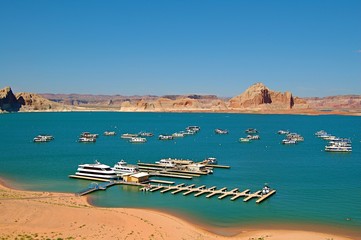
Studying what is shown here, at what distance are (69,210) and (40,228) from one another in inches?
266

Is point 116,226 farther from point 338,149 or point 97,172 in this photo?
point 338,149

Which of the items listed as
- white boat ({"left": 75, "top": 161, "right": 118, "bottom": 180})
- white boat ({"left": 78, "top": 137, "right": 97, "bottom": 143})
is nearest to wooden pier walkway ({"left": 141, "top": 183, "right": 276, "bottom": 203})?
white boat ({"left": 75, "top": 161, "right": 118, "bottom": 180})

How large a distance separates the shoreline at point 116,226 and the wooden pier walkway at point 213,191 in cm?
943

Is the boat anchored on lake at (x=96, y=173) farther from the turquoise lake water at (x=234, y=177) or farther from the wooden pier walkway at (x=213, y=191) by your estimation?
the wooden pier walkway at (x=213, y=191)

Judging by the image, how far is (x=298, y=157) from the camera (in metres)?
90.6

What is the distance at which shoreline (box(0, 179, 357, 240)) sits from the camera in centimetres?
3356

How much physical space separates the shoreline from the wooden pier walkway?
30.9 ft

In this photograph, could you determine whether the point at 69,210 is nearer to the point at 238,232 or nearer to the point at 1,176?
the point at 238,232

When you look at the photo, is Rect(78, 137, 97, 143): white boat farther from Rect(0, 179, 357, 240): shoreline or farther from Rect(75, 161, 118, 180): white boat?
Rect(0, 179, 357, 240): shoreline

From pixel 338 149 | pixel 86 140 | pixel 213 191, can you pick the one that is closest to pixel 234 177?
pixel 213 191

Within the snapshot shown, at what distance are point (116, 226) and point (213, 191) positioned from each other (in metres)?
19.8

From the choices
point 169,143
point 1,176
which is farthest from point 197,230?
point 169,143

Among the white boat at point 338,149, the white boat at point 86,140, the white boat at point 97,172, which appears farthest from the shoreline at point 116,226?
the white boat at point 86,140

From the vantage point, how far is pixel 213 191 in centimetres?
5319
